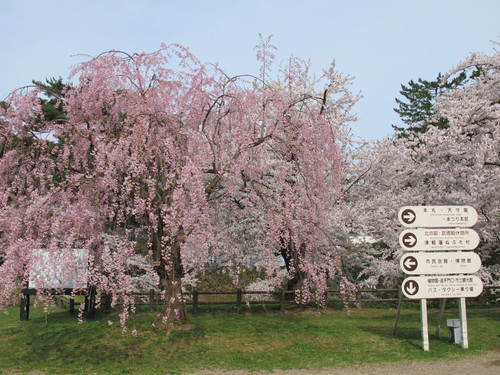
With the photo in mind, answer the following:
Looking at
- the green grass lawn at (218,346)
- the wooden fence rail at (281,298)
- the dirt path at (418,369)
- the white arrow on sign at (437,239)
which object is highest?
the white arrow on sign at (437,239)

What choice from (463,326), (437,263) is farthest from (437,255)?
(463,326)

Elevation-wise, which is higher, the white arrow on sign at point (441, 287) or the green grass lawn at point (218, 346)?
the white arrow on sign at point (441, 287)

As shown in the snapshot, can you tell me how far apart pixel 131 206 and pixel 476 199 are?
36.1ft

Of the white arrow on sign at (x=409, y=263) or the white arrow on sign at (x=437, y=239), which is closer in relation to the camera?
the white arrow on sign at (x=409, y=263)

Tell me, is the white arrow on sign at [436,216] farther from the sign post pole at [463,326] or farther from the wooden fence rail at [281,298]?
the wooden fence rail at [281,298]

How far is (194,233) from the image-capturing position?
403 inches

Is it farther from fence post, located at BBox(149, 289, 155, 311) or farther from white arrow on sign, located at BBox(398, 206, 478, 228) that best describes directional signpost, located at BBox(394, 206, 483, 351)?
fence post, located at BBox(149, 289, 155, 311)

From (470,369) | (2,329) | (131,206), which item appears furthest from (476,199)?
(2,329)

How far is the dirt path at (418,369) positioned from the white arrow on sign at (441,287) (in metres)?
1.62

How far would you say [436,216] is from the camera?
36.9 ft

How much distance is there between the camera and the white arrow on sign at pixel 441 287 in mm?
10898

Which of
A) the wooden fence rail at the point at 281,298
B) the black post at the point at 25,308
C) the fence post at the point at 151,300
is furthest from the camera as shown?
the wooden fence rail at the point at 281,298

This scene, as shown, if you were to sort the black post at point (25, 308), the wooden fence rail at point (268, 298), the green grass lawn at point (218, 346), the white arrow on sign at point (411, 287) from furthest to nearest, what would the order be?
1. the wooden fence rail at point (268, 298)
2. the black post at point (25, 308)
3. the white arrow on sign at point (411, 287)
4. the green grass lawn at point (218, 346)

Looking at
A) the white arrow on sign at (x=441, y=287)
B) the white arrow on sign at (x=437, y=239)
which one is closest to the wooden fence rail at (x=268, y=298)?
the white arrow on sign at (x=441, y=287)
